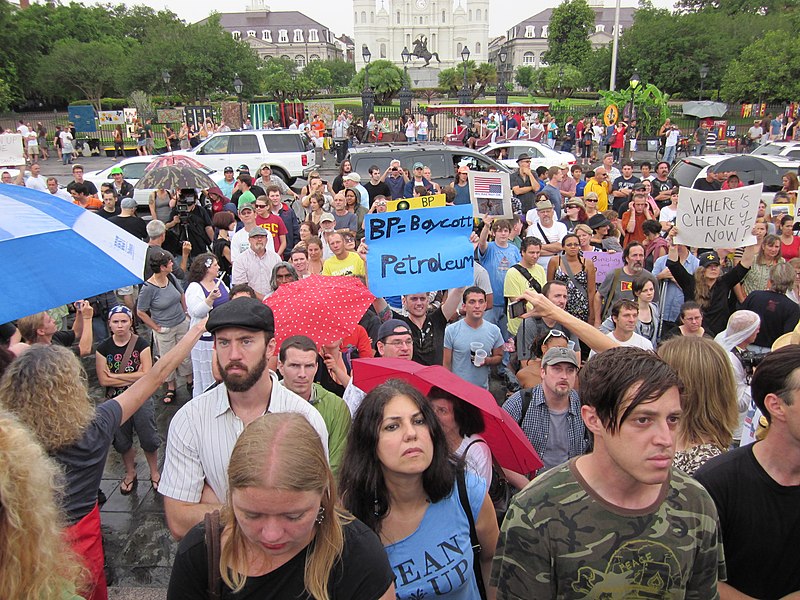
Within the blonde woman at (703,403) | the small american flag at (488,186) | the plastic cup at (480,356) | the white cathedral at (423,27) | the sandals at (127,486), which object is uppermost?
the white cathedral at (423,27)

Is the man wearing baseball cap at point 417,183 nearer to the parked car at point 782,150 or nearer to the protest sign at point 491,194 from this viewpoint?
the protest sign at point 491,194

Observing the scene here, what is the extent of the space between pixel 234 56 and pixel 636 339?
1746 inches

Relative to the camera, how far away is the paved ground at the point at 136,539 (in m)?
4.08

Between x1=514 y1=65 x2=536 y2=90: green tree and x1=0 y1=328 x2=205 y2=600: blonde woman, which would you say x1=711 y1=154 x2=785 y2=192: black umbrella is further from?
x1=514 y1=65 x2=536 y2=90: green tree

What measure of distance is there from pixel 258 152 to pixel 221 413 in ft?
56.0

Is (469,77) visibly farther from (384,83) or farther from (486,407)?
(486,407)

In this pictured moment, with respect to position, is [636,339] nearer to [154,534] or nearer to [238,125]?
[154,534]

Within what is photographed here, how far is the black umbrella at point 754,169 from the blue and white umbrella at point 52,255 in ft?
43.7

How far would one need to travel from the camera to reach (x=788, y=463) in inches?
91.4

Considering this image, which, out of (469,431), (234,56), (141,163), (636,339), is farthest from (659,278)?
(234,56)

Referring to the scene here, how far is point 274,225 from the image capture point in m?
8.62

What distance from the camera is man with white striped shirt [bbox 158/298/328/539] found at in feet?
8.96

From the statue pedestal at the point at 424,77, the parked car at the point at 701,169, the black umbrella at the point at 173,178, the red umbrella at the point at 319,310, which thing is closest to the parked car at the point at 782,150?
the parked car at the point at 701,169

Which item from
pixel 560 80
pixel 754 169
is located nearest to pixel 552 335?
pixel 754 169
